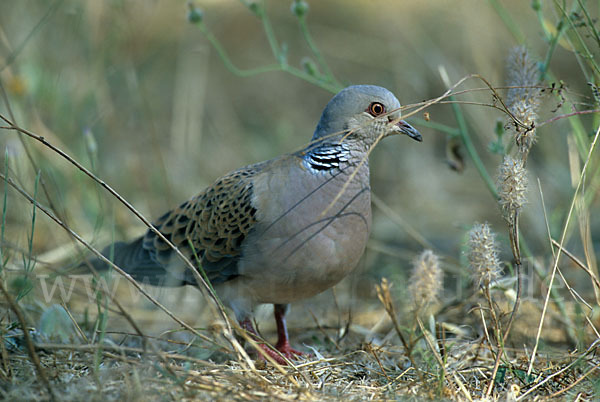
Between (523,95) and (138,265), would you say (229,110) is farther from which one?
(523,95)

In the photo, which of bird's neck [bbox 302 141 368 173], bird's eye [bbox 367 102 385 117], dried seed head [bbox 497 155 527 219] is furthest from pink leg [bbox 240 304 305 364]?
dried seed head [bbox 497 155 527 219]

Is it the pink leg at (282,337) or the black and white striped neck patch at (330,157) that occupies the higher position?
the black and white striped neck patch at (330,157)

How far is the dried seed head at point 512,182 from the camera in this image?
8.00 feet

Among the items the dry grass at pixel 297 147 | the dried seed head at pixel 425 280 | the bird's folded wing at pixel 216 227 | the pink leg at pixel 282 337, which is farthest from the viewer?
the pink leg at pixel 282 337

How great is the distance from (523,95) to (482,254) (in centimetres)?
75

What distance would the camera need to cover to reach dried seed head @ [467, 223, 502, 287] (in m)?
2.44

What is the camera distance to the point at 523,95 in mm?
2693

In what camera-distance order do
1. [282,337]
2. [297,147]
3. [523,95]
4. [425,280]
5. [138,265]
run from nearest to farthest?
[425,280] < [523,95] < [282,337] < [138,265] < [297,147]

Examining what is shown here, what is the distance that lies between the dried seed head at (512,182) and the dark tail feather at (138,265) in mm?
1918

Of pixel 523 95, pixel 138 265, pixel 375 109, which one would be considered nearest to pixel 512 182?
pixel 523 95

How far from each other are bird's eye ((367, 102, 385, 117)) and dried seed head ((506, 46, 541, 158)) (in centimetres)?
63

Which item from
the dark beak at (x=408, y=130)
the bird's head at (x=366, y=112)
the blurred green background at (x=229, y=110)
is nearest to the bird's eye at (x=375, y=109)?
the bird's head at (x=366, y=112)

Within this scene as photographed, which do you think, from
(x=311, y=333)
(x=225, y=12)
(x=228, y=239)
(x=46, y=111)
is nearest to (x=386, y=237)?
(x=311, y=333)

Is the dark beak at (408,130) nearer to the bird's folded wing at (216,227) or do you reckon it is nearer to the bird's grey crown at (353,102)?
the bird's grey crown at (353,102)
